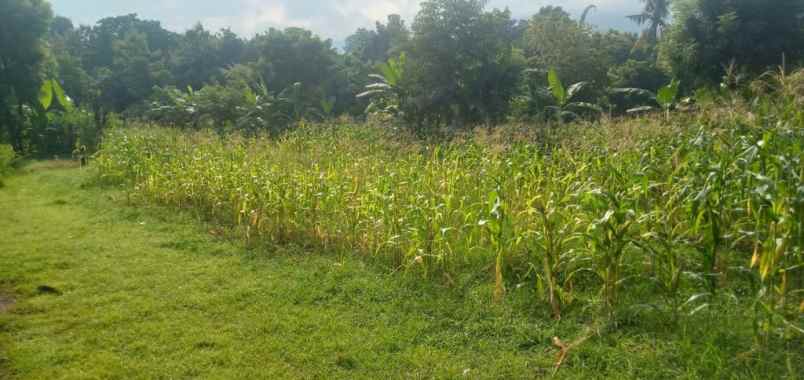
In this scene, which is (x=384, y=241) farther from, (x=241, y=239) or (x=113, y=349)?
(x=113, y=349)

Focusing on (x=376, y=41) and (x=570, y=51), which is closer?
(x=570, y=51)

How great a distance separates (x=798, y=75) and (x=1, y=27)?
18.8 metres

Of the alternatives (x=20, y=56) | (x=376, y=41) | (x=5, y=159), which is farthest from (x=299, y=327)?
(x=376, y=41)

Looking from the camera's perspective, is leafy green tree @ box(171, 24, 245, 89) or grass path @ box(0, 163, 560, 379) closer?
grass path @ box(0, 163, 560, 379)

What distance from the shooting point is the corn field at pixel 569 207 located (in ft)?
11.1

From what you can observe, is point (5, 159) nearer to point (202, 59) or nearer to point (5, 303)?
point (5, 303)

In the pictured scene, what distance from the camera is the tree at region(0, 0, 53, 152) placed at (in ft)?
50.8

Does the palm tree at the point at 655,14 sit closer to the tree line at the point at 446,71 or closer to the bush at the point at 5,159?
the tree line at the point at 446,71

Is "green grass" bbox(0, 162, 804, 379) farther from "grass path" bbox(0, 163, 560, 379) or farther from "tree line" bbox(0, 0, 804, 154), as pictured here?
"tree line" bbox(0, 0, 804, 154)

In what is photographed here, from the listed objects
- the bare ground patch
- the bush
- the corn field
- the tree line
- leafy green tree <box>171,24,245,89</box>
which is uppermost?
leafy green tree <box>171,24,245,89</box>

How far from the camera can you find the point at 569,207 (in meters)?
4.57

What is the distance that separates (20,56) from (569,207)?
17.5 m

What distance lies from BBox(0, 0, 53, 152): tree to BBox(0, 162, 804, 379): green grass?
1333 centimetres

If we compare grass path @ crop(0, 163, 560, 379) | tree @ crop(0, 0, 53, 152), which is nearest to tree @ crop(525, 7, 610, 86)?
grass path @ crop(0, 163, 560, 379)
